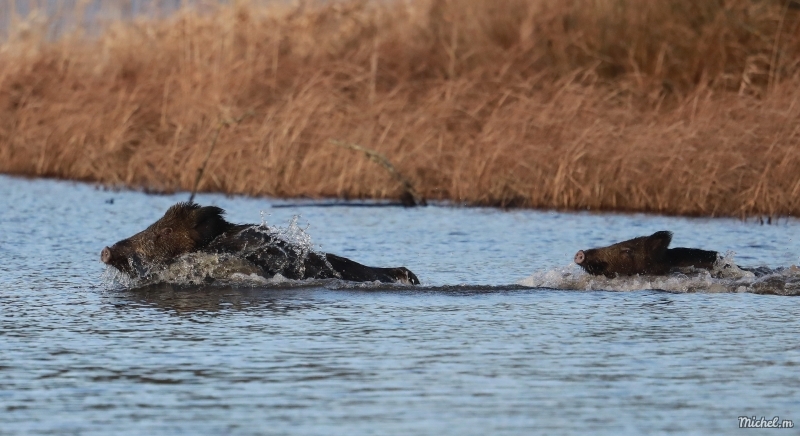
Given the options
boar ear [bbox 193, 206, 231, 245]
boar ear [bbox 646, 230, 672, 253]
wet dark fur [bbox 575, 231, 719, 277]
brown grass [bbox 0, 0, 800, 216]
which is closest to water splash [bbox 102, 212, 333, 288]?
boar ear [bbox 193, 206, 231, 245]

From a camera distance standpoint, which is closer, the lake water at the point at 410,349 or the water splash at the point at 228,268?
the lake water at the point at 410,349

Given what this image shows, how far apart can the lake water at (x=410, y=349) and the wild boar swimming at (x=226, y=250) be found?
0.27 meters

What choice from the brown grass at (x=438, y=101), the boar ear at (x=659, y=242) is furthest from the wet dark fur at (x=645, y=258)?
the brown grass at (x=438, y=101)

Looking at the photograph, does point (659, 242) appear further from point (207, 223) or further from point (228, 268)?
point (207, 223)

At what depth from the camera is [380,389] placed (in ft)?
22.4

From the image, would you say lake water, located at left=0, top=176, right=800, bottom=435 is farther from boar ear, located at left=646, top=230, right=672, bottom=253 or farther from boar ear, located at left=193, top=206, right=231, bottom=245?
boar ear, located at left=193, top=206, right=231, bottom=245

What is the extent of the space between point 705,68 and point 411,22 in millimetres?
5135

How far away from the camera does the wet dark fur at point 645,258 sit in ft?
37.3

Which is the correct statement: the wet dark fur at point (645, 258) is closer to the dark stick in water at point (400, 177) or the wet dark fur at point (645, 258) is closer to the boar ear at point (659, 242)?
the boar ear at point (659, 242)

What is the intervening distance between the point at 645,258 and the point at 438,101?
808 cm

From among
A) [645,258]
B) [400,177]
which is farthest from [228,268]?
[400,177]

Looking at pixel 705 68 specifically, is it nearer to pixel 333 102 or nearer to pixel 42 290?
pixel 333 102

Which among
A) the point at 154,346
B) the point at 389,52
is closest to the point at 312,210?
the point at 389,52

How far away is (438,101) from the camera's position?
1919cm
